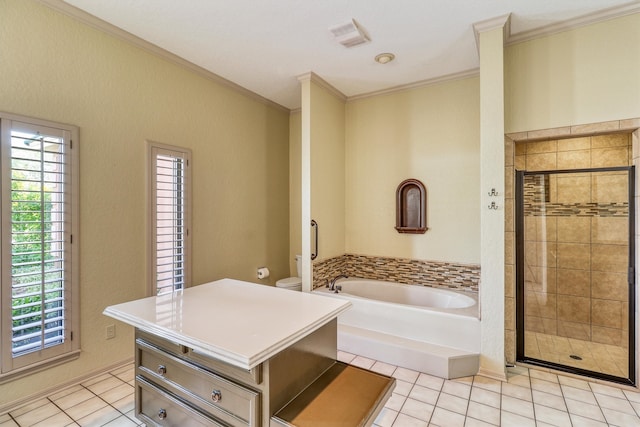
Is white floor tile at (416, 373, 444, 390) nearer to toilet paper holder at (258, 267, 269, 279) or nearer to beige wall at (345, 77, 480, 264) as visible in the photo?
beige wall at (345, 77, 480, 264)

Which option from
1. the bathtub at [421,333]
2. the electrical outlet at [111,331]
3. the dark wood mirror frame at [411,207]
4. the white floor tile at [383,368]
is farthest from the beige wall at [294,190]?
the electrical outlet at [111,331]

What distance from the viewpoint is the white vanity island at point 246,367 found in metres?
1.28

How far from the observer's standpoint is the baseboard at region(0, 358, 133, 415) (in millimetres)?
2166

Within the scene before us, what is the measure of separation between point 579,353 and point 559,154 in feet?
6.55

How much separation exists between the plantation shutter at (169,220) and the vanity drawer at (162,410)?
1.38 m

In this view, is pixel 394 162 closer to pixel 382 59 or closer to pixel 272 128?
pixel 382 59

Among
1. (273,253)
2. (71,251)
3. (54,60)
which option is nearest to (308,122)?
(273,253)

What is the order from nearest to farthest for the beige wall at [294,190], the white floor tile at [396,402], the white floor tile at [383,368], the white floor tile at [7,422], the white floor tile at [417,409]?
the white floor tile at [7,422] < the white floor tile at [417,409] < the white floor tile at [396,402] < the white floor tile at [383,368] < the beige wall at [294,190]

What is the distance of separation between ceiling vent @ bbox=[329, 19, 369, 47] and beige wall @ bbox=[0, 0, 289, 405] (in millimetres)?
1649

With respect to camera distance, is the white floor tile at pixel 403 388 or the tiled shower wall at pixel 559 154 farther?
the tiled shower wall at pixel 559 154

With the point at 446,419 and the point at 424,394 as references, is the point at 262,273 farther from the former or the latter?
the point at 446,419

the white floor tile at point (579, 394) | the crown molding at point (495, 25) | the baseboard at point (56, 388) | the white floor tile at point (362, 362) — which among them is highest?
the crown molding at point (495, 25)

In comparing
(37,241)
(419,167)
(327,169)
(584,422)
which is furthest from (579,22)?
(37,241)

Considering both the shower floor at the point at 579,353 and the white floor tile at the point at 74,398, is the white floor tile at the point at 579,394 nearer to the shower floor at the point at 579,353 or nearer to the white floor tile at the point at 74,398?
the shower floor at the point at 579,353
